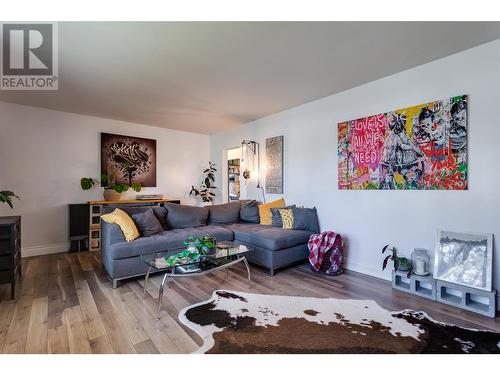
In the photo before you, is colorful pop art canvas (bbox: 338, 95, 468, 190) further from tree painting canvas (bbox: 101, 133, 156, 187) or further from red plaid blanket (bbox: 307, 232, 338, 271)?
tree painting canvas (bbox: 101, 133, 156, 187)

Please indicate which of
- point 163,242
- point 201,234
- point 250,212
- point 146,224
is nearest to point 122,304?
point 163,242

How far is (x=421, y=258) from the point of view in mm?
2525

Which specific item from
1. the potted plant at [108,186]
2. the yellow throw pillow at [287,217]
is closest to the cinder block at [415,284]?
the yellow throw pillow at [287,217]

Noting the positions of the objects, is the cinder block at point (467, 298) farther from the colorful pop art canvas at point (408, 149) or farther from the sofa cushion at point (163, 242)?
the sofa cushion at point (163, 242)

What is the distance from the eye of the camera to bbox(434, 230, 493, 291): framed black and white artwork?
2.17m

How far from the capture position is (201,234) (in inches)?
132

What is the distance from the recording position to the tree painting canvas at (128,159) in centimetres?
454

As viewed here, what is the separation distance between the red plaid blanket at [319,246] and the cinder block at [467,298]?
112 centimetres

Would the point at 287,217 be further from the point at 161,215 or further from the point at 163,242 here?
the point at 161,215

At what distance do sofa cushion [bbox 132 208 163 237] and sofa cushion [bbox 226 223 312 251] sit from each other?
111 cm

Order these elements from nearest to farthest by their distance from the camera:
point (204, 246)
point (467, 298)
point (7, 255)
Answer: point (467, 298), point (7, 255), point (204, 246)

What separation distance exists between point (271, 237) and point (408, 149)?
1862mm

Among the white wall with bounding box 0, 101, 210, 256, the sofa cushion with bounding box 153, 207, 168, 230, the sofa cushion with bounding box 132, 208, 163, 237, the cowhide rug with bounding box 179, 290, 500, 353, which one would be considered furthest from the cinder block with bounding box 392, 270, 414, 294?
the white wall with bounding box 0, 101, 210, 256

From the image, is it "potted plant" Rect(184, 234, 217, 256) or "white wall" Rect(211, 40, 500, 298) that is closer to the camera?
"white wall" Rect(211, 40, 500, 298)
